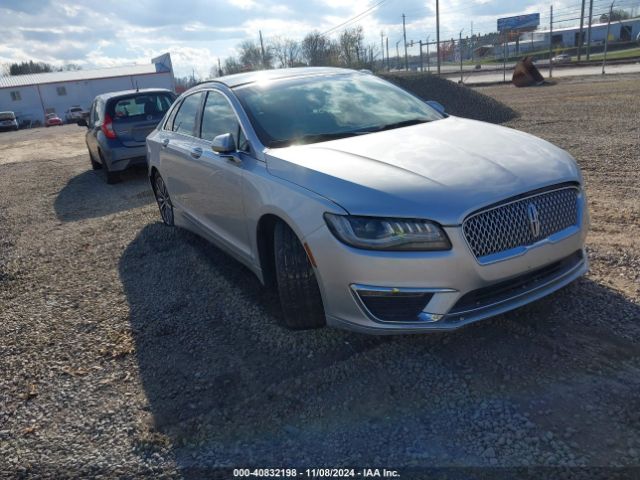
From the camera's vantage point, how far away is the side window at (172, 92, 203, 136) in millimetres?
4887

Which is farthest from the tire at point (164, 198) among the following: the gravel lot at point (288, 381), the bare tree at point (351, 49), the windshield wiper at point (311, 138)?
the bare tree at point (351, 49)

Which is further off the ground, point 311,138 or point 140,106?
point 140,106

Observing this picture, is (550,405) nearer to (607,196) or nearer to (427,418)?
(427,418)

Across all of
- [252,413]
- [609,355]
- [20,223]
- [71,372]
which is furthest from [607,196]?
[20,223]

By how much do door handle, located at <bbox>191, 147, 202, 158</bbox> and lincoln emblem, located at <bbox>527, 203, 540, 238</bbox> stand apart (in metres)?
2.71

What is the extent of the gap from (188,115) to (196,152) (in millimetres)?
779

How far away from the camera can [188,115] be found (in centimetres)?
511

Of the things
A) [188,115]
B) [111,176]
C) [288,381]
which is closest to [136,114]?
[111,176]

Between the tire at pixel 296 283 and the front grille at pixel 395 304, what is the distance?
0.45 m

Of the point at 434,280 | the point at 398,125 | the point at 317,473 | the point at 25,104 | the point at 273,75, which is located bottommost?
the point at 317,473

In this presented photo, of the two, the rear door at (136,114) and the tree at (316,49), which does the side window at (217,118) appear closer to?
the rear door at (136,114)

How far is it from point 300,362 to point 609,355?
1710mm

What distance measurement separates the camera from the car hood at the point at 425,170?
2695 mm

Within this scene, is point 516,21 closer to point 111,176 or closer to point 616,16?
point 616,16
